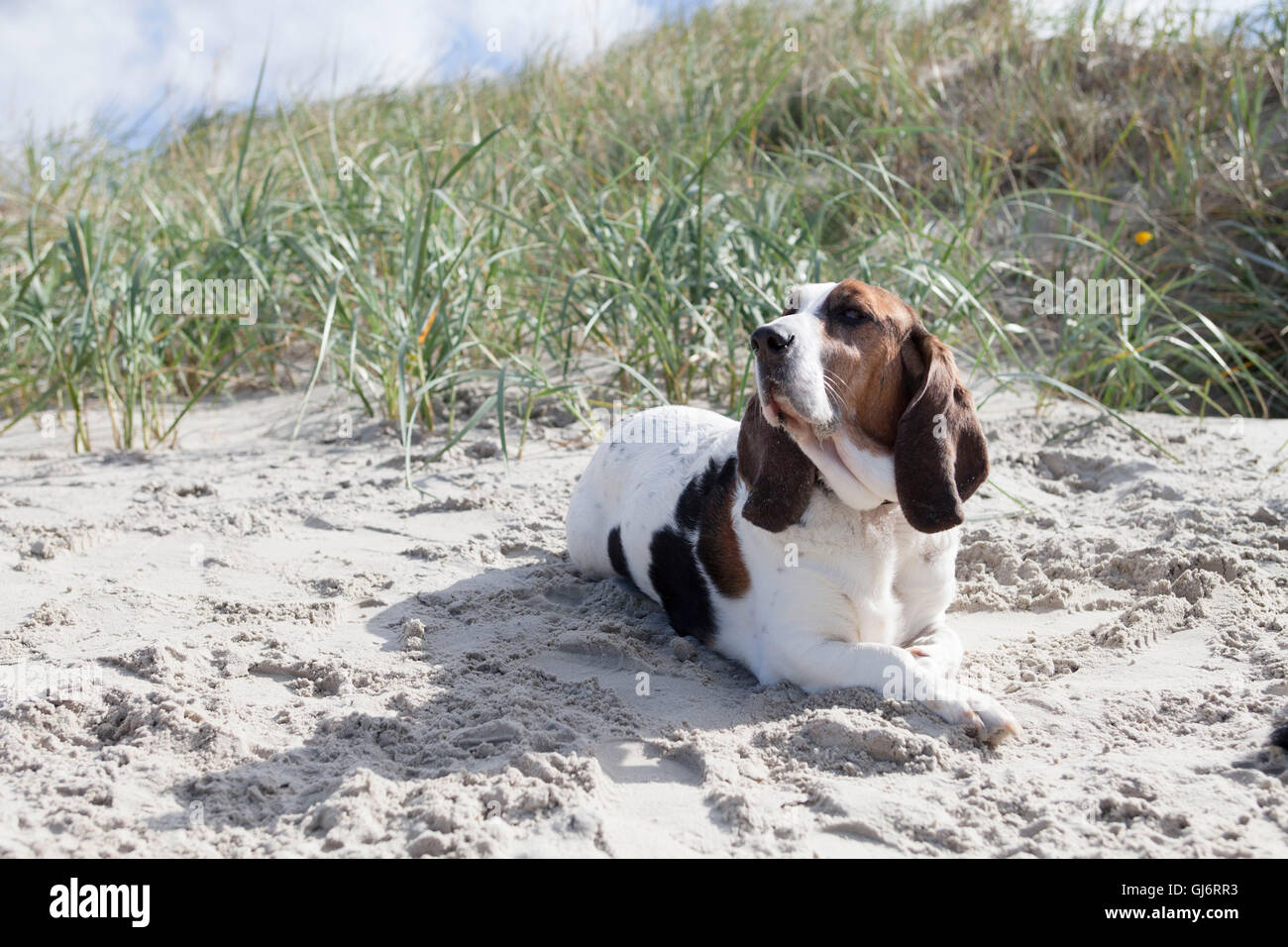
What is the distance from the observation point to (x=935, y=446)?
293 centimetres

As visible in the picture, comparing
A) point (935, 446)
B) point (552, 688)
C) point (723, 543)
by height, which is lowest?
point (552, 688)

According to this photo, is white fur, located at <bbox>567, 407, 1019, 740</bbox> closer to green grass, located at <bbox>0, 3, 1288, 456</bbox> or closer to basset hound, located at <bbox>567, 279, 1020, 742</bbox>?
basset hound, located at <bbox>567, 279, 1020, 742</bbox>

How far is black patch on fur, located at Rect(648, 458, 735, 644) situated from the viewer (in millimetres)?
3434

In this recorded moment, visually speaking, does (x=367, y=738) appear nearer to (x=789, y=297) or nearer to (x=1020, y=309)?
(x=789, y=297)

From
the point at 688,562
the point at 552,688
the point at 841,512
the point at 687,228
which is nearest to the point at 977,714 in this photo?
the point at 841,512

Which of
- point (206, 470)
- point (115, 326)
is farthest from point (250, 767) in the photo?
point (115, 326)

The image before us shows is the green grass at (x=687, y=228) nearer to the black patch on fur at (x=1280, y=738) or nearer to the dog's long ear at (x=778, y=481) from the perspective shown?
the dog's long ear at (x=778, y=481)

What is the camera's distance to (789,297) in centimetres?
316

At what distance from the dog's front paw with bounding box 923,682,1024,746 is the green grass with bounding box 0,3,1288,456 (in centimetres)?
205

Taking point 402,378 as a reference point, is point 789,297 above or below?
above

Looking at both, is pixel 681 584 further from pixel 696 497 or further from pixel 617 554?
pixel 617 554

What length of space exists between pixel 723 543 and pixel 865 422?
58 cm

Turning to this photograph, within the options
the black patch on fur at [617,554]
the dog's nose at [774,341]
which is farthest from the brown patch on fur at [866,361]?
the black patch on fur at [617,554]

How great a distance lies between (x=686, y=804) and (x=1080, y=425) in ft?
11.9
